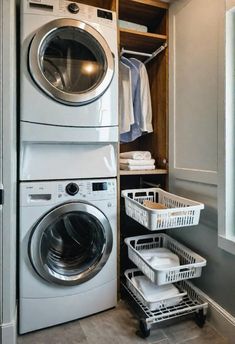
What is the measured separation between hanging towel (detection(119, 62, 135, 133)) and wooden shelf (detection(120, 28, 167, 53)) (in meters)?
0.19

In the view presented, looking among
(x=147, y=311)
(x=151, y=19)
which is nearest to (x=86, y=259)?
(x=147, y=311)

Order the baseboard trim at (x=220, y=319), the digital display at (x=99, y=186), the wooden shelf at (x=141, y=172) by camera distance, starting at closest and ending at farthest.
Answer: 1. the baseboard trim at (x=220, y=319)
2. the digital display at (x=99, y=186)
3. the wooden shelf at (x=141, y=172)

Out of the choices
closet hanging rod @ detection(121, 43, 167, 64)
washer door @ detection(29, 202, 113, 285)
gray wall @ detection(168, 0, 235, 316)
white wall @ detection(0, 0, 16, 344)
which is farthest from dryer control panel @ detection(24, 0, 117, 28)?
washer door @ detection(29, 202, 113, 285)

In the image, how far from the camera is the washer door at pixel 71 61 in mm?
1390

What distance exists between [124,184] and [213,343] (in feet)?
4.47

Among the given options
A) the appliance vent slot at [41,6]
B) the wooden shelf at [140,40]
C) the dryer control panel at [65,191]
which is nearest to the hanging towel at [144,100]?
the wooden shelf at [140,40]

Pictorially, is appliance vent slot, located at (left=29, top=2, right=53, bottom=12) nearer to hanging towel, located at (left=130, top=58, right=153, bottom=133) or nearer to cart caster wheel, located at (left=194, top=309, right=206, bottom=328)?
hanging towel, located at (left=130, top=58, right=153, bottom=133)

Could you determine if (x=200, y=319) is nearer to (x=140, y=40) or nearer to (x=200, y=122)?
(x=200, y=122)

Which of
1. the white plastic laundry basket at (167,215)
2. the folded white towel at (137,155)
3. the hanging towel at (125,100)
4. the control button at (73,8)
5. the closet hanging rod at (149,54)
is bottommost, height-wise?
the white plastic laundry basket at (167,215)

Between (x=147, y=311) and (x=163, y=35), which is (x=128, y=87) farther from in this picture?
(x=147, y=311)

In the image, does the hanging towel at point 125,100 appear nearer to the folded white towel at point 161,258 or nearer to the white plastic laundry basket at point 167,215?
the white plastic laundry basket at point 167,215

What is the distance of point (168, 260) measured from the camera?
5.26ft

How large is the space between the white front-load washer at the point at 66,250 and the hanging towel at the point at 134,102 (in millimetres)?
562

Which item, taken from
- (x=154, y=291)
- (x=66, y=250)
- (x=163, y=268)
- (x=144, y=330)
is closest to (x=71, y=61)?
(x=66, y=250)
